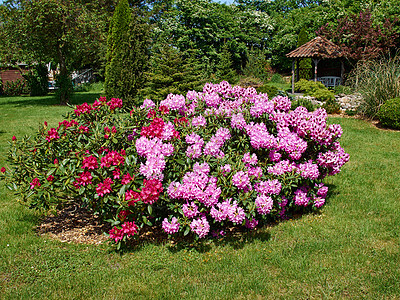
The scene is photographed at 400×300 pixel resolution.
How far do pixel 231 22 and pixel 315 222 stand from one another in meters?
29.8

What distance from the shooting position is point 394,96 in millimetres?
9742

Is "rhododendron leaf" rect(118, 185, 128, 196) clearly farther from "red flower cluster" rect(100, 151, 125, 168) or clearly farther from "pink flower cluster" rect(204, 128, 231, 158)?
"pink flower cluster" rect(204, 128, 231, 158)

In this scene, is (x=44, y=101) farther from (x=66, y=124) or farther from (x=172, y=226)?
(x=172, y=226)

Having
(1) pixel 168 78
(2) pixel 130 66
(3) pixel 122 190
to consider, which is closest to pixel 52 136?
(3) pixel 122 190

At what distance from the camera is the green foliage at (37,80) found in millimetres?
24828

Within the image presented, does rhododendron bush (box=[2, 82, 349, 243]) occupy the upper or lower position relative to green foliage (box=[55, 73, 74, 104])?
lower

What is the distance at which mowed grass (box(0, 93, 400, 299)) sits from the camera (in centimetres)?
296

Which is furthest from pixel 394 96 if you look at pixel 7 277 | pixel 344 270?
pixel 7 277

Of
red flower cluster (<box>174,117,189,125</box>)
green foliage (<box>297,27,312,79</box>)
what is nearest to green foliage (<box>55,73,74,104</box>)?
red flower cluster (<box>174,117,189,125</box>)

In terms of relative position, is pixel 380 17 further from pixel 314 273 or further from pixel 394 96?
pixel 314 273

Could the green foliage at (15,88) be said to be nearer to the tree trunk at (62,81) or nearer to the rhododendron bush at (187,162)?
the tree trunk at (62,81)

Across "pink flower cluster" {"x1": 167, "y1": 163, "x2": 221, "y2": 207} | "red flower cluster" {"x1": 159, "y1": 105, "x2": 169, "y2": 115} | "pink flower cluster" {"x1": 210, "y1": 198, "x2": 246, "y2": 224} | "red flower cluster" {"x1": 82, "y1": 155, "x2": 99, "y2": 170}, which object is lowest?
"pink flower cluster" {"x1": 210, "y1": 198, "x2": 246, "y2": 224}

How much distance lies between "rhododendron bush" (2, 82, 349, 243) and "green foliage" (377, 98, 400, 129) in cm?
559

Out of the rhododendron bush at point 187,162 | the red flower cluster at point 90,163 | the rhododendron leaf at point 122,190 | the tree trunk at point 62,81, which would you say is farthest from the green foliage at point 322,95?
the tree trunk at point 62,81
